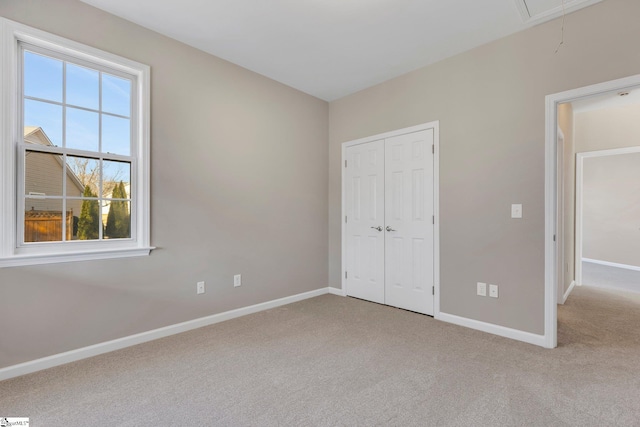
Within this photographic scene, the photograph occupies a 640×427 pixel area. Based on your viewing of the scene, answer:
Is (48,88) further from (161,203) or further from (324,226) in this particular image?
(324,226)

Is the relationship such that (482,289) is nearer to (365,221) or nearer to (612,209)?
(365,221)

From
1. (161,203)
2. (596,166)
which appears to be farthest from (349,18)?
(596,166)

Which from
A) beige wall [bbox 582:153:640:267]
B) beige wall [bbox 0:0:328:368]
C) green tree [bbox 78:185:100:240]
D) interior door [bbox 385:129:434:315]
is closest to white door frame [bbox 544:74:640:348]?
interior door [bbox 385:129:434:315]

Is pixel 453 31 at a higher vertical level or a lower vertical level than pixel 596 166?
higher

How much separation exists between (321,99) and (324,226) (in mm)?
1821

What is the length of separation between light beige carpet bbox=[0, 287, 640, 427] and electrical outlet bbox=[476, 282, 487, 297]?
0.37m

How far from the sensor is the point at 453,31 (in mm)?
2646

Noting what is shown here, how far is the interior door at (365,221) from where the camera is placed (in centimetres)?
373

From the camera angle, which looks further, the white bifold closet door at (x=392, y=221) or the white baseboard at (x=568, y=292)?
the white baseboard at (x=568, y=292)

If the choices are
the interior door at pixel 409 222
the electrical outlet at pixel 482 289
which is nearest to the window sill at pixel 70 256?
the interior door at pixel 409 222

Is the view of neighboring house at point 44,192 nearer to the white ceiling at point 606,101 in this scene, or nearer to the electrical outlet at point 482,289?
the electrical outlet at point 482,289

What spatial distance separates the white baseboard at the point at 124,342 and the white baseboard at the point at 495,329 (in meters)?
1.90

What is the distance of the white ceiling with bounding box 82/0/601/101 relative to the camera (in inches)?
91.5

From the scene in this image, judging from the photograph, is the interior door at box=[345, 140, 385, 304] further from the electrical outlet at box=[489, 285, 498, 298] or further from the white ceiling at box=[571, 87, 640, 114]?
the white ceiling at box=[571, 87, 640, 114]
